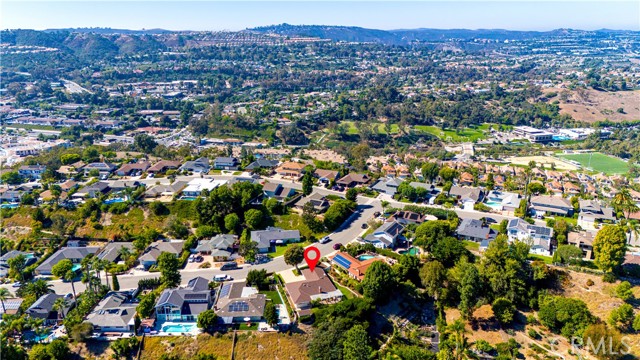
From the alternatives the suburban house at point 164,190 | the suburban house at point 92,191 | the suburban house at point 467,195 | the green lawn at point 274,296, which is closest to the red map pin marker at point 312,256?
the green lawn at point 274,296

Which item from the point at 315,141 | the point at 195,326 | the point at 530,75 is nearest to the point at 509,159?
the point at 315,141

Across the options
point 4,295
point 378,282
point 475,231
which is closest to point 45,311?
point 4,295

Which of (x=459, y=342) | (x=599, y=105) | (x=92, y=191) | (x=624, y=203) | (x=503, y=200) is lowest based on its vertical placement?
(x=459, y=342)

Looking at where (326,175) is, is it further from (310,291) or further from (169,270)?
(169,270)

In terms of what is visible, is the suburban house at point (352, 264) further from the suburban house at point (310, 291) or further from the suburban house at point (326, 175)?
the suburban house at point (326, 175)

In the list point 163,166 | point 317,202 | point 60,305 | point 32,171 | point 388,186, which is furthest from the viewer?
point 163,166

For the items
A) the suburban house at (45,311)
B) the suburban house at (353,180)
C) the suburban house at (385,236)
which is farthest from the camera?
the suburban house at (353,180)

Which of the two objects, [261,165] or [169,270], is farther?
[261,165]

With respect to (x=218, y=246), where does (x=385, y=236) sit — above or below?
above
